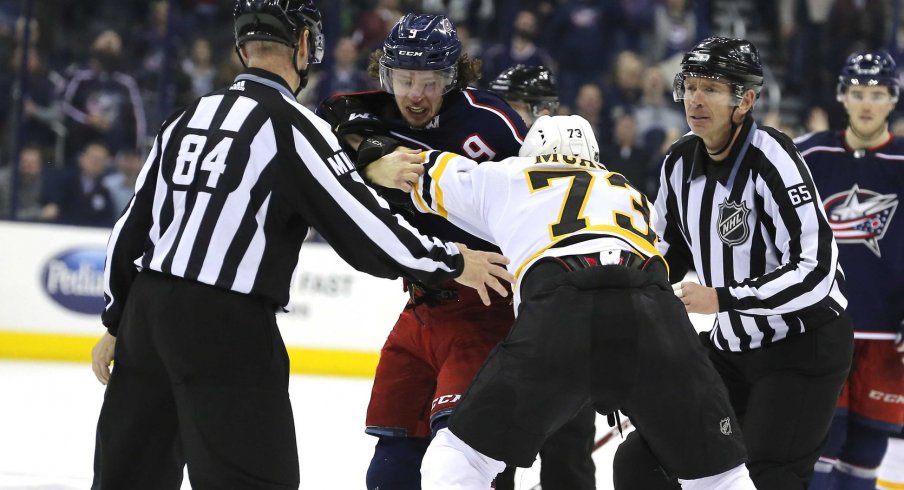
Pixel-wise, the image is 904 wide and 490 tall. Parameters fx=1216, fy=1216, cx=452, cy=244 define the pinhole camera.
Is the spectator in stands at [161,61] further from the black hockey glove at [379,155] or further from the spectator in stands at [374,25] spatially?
the black hockey glove at [379,155]

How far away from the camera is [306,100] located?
8219 mm

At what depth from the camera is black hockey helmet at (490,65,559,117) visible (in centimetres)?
504

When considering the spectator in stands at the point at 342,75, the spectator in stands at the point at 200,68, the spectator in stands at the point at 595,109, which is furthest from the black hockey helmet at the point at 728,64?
the spectator in stands at the point at 200,68

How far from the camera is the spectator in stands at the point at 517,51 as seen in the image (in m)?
8.34

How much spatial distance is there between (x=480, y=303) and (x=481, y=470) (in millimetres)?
711

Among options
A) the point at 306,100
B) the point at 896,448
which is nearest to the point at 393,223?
the point at 896,448

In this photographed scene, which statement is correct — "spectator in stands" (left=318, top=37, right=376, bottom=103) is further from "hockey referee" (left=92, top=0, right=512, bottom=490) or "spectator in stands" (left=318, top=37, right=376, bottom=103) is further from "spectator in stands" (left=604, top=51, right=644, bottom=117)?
"hockey referee" (left=92, top=0, right=512, bottom=490)

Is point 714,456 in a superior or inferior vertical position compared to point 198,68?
inferior

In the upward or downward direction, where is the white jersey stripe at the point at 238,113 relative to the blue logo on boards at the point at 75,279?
upward

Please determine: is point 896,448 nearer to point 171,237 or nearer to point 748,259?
point 748,259

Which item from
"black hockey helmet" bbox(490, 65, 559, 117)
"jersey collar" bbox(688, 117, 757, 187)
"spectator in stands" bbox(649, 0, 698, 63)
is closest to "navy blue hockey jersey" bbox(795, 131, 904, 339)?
"jersey collar" bbox(688, 117, 757, 187)

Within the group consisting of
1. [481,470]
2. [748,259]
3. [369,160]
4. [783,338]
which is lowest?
[481,470]

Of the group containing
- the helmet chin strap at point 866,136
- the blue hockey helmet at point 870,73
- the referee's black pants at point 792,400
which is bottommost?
the referee's black pants at point 792,400

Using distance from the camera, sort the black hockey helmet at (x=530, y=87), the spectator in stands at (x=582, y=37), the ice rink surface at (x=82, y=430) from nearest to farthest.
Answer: the ice rink surface at (x=82, y=430) < the black hockey helmet at (x=530, y=87) < the spectator in stands at (x=582, y=37)
